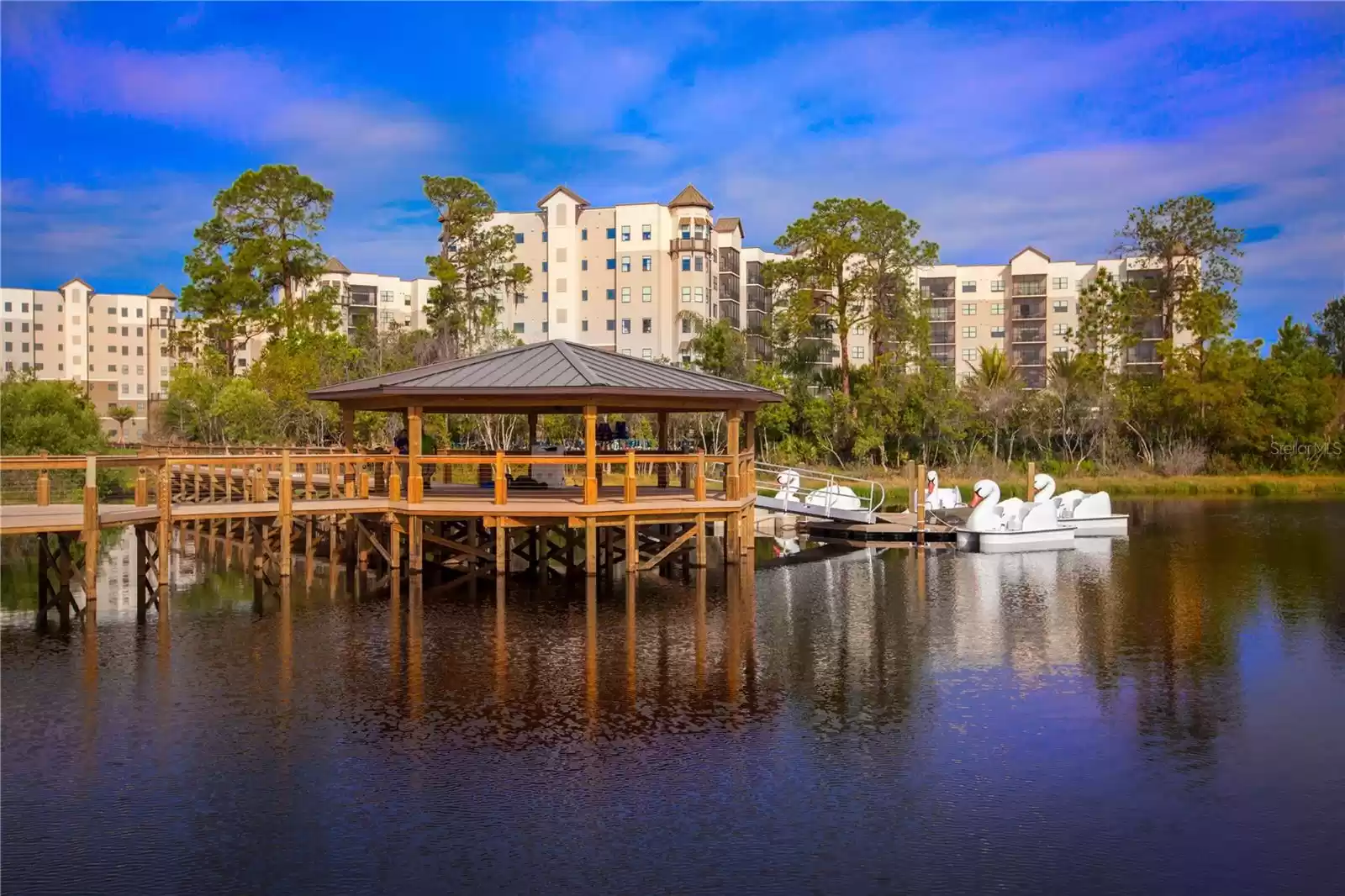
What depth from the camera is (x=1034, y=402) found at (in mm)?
58906

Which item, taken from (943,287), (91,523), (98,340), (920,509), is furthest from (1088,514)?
(98,340)

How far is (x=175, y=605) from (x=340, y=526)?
6212 millimetres

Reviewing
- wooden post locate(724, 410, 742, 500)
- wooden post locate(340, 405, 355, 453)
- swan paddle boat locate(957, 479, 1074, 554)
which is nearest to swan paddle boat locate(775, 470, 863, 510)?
swan paddle boat locate(957, 479, 1074, 554)

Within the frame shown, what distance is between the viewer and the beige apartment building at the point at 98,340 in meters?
100

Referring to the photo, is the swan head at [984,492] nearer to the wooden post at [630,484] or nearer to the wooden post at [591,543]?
the wooden post at [630,484]

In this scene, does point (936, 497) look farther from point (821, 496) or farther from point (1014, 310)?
point (1014, 310)

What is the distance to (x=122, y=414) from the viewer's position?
3809 inches

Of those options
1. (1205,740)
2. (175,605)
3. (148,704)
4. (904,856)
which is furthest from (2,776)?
(1205,740)

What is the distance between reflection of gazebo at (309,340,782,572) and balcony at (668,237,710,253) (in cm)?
4586

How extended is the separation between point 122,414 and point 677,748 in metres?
95.9

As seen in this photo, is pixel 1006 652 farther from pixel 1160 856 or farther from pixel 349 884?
pixel 349 884

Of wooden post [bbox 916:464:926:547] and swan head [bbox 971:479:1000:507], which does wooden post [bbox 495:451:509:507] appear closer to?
wooden post [bbox 916:464:926:547]

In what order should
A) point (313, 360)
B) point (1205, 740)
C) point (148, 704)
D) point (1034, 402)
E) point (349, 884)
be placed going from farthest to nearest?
point (1034, 402) → point (313, 360) → point (148, 704) → point (1205, 740) → point (349, 884)

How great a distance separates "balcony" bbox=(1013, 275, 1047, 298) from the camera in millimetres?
85938
